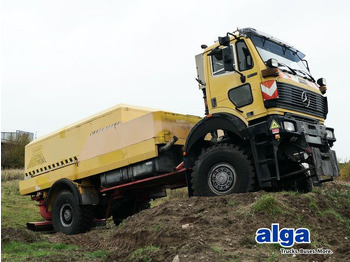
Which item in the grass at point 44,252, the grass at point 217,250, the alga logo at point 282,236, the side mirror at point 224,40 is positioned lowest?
the grass at point 217,250

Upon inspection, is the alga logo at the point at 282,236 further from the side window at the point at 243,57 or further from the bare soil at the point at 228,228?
the side window at the point at 243,57

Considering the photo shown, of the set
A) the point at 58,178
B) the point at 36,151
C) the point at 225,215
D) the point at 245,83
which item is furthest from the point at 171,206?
the point at 36,151

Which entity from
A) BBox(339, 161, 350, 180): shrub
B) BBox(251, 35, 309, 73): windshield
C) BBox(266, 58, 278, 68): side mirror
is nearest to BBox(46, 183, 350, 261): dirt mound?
BBox(266, 58, 278, 68): side mirror

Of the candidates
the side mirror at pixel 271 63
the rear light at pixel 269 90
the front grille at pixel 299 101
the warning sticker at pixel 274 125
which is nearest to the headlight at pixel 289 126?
the warning sticker at pixel 274 125

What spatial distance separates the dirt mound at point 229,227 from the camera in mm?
5457

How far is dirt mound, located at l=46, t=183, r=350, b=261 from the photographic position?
5.46 meters

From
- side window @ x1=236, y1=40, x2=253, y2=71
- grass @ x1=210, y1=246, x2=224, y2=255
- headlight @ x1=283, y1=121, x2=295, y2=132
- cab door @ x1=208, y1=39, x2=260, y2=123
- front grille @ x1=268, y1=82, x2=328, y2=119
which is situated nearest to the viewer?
grass @ x1=210, y1=246, x2=224, y2=255

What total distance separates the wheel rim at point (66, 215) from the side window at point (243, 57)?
6.11m

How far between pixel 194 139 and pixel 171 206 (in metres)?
1.64

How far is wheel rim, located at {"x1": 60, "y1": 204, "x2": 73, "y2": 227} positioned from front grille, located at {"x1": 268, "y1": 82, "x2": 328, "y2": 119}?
6.47 m

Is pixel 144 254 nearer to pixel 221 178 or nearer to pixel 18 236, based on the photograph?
pixel 221 178

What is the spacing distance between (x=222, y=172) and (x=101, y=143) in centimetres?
387

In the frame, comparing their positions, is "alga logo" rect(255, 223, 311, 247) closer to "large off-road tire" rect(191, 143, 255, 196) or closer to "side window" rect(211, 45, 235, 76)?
"large off-road tire" rect(191, 143, 255, 196)

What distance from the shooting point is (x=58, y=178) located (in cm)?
1176
